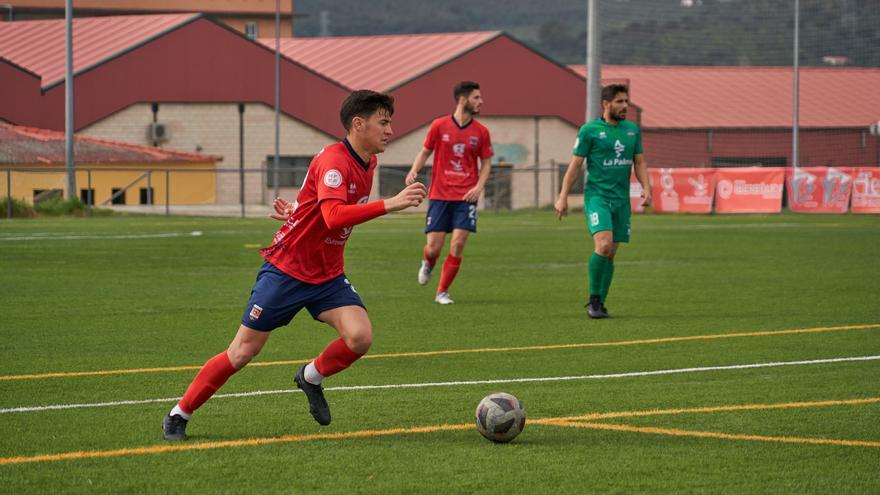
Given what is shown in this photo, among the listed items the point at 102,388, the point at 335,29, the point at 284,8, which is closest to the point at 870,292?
the point at 102,388

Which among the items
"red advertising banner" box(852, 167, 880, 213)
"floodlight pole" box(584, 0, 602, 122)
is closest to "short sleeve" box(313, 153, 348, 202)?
"floodlight pole" box(584, 0, 602, 122)

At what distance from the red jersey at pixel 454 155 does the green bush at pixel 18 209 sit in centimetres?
2304

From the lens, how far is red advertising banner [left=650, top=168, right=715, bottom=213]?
40625 millimetres

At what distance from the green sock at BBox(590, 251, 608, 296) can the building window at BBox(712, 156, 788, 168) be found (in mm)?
55386

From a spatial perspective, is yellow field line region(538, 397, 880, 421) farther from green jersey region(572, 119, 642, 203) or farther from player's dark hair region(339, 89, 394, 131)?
green jersey region(572, 119, 642, 203)

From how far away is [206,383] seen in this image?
709 centimetres

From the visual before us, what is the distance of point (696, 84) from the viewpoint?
74188mm

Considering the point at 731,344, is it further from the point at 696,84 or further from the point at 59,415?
the point at 696,84

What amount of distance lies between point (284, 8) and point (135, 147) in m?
41.0

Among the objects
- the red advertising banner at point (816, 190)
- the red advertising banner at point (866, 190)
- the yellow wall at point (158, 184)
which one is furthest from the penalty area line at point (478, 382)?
the yellow wall at point (158, 184)

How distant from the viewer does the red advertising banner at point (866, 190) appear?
39469 millimetres

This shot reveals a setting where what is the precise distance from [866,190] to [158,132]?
30.2 metres

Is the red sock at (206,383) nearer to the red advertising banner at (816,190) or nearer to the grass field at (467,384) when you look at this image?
the grass field at (467,384)

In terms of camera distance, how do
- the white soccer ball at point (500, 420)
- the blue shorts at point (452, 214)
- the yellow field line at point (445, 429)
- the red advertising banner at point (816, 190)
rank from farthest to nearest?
the red advertising banner at point (816, 190) → the blue shorts at point (452, 214) → the white soccer ball at point (500, 420) → the yellow field line at point (445, 429)
